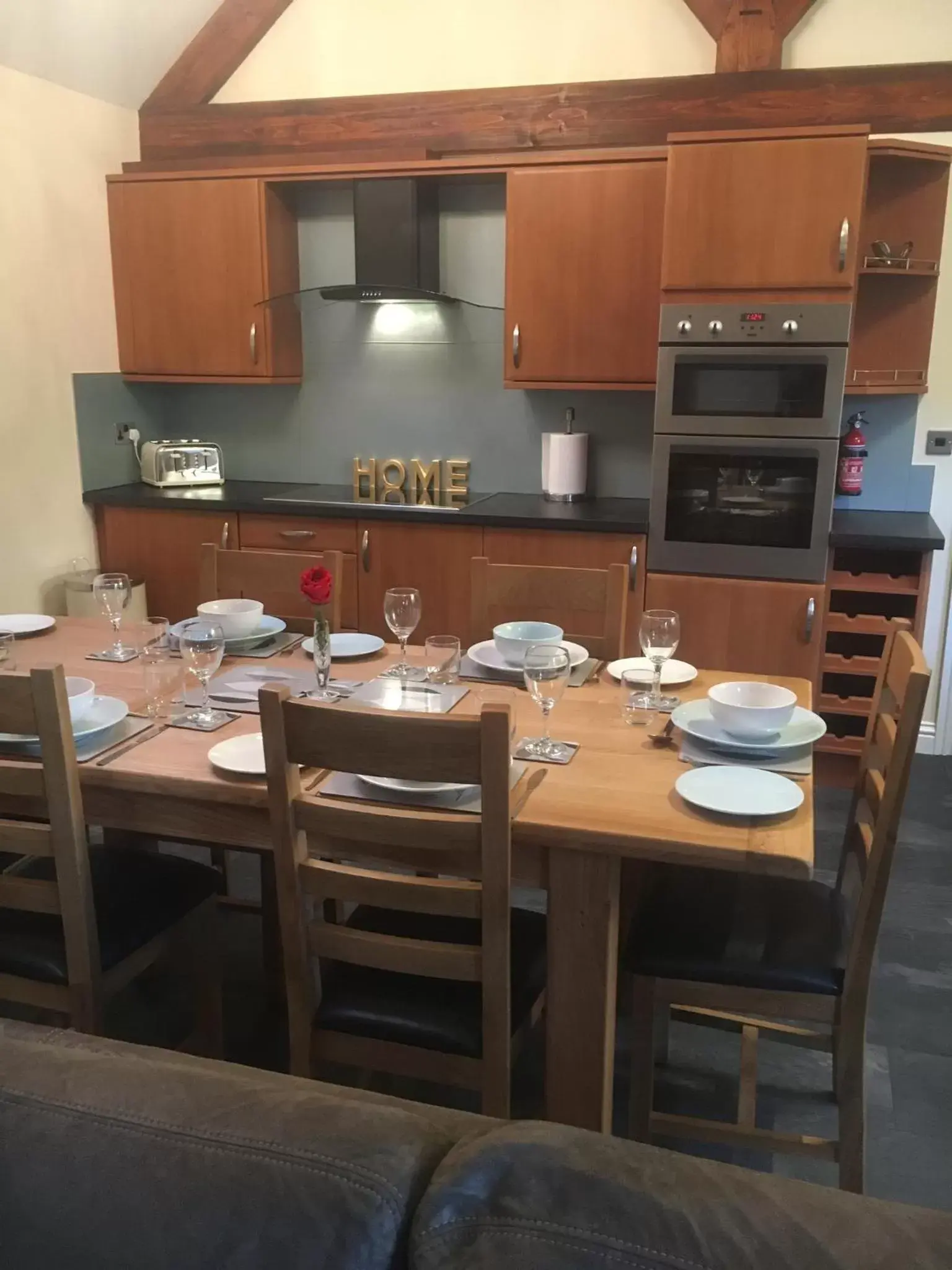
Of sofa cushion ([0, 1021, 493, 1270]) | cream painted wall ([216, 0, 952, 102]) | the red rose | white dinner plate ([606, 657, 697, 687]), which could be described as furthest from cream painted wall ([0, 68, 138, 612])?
sofa cushion ([0, 1021, 493, 1270])

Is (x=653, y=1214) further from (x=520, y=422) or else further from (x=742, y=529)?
(x=520, y=422)

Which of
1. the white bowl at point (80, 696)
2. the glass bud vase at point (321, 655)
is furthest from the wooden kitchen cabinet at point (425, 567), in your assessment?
the white bowl at point (80, 696)

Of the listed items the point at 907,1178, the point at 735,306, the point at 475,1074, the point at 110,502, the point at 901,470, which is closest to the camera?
the point at 475,1074

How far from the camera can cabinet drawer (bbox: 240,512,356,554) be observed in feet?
12.5

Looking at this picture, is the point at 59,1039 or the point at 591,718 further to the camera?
the point at 591,718

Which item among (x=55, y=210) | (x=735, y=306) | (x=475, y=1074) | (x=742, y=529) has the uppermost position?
(x=55, y=210)

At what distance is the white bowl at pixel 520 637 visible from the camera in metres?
2.22

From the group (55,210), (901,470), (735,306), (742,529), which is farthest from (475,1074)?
(55,210)

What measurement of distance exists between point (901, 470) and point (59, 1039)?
134 inches

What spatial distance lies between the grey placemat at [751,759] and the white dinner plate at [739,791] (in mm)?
22

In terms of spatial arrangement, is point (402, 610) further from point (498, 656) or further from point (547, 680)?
point (547, 680)

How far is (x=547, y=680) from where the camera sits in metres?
1.73

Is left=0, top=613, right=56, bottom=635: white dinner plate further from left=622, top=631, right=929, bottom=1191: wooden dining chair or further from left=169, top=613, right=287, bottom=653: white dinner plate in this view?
left=622, top=631, right=929, bottom=1191: wooden dining chair

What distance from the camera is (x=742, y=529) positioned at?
11.2ft
